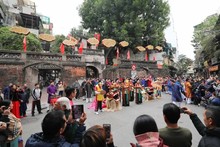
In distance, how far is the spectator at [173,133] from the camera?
2.45 meters

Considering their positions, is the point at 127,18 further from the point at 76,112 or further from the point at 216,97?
the point at 76,112

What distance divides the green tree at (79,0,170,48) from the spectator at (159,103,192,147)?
26.0 meters

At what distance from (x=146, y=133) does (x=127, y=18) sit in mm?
28565

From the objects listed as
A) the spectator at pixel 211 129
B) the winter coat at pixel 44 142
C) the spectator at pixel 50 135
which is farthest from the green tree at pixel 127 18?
the winter coat at pixel 44 142

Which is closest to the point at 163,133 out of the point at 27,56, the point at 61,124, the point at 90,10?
the point at 61,124

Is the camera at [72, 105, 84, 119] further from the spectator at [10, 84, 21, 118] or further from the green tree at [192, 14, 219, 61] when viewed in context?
the green tree at [192, 14, 219, 61]

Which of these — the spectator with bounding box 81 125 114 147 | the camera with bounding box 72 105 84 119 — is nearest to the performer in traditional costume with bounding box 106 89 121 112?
the camera with bounding box 72 105 84 119

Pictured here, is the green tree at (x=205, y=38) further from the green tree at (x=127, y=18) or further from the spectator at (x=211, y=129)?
the spectator at (x=211, y=129)

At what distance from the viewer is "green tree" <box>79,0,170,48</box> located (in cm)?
2853

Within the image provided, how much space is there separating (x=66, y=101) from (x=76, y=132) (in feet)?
2.88

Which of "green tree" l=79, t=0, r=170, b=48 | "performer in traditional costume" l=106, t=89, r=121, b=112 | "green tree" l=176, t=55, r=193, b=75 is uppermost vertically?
"green tree" l=79, t=0, r=170, b=48

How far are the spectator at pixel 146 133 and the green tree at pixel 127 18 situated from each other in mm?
26483

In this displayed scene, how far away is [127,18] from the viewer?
2902 centimetres

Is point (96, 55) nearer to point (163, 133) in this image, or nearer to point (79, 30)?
point (79, 30)
